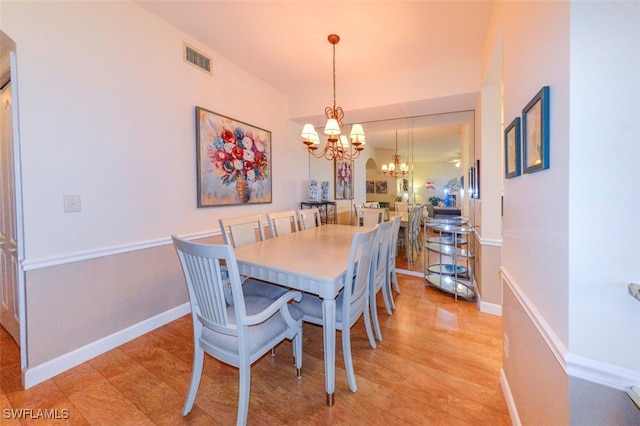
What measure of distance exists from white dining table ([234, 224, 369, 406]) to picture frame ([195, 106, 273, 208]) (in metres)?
1.00

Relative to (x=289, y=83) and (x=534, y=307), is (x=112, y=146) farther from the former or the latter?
(x=534, y=307)

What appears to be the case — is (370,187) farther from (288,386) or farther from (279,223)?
(288,386)

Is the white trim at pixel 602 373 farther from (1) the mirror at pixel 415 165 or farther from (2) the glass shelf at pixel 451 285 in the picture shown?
(1) the mirror at pixel 415 165

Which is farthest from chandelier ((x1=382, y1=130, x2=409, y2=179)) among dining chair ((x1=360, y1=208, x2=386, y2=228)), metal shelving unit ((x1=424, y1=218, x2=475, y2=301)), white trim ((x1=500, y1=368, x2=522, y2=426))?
white trim ((x1=500, y1=368, x2=522, y2=426))

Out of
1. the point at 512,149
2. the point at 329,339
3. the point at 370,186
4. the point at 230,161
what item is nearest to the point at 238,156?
the point at 230,161

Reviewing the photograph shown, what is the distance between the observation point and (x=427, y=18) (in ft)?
7.39

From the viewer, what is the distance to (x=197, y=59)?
2.72 meters

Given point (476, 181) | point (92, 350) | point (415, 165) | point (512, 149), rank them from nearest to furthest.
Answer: point (512, 149) < point (92, 350) < point (476, 181) < point (415, 165)

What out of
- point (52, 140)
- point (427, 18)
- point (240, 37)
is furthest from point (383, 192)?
point (52, 140)

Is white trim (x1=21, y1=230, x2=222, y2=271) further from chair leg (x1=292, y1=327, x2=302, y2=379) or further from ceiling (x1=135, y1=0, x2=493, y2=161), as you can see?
ceiling (x1=135, y1=0, x2=493, y2=161)

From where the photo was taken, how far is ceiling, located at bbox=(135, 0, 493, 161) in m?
2.14

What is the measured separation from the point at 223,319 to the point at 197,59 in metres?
2.73

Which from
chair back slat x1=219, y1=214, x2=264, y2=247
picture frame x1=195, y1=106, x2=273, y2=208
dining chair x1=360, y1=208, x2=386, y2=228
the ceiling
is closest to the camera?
the ceiling

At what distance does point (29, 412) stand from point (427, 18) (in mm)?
4008
